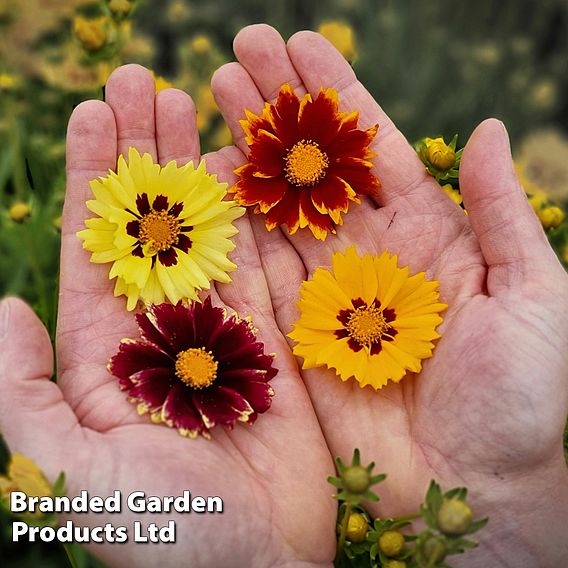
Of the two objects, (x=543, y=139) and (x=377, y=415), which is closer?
(x=377, y=415)

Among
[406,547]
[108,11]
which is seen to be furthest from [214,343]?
[108,11]

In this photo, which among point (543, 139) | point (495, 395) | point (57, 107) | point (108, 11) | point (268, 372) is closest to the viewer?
point (495, 395)

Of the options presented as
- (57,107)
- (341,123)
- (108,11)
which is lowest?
(341,123)

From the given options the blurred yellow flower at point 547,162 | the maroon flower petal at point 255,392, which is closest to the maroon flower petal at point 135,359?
the maroon flower petal at point 255,392

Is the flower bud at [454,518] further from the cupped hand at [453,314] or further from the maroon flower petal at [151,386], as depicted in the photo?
the maroon flower petal at [151,386]

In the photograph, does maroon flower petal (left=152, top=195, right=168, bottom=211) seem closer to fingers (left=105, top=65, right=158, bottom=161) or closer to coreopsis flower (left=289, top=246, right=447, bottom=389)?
fingers (left=105, top=65, right=158, bottom=161)

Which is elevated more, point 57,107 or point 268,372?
point 57,107

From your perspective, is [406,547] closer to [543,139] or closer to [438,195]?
[438,195]

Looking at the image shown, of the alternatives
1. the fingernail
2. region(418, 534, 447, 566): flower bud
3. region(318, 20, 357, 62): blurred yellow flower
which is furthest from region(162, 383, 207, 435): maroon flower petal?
region(318, 20, 357, 62): blurred yellow flower
